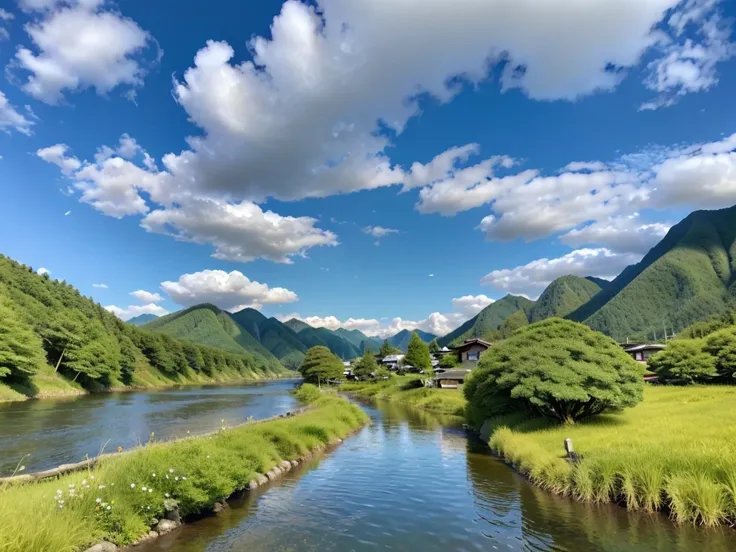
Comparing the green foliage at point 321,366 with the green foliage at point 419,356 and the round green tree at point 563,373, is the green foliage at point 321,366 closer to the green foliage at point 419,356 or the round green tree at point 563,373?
the green foliage at point 419,356

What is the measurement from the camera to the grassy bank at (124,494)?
9.41 metres

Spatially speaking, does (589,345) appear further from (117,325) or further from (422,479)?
(117,325)

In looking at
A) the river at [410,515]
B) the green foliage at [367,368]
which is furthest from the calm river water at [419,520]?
the green foliage at [367,368]

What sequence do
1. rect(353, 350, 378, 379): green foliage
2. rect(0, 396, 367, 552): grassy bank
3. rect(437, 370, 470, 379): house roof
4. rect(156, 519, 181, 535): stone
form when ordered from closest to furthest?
rect(0, 396, 367, 552): grassy bank → rect(156, 519, 181, 535): stone → rect(437, 370, 470, 379): house roof → rect(353, 350, 378, 379): green foliage

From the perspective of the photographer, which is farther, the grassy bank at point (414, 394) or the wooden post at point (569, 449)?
the grassy bank at point (414, 394)

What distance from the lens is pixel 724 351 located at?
49.0 meters

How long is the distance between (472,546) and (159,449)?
38.4ft

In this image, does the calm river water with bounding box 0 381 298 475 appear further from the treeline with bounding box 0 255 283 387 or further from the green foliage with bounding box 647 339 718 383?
the green foliage with bounding box 647 339 718 383

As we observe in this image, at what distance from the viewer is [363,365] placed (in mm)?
128750

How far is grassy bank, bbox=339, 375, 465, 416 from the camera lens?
59.0 meters

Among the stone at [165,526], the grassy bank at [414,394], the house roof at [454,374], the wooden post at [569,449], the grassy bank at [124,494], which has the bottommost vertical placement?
the grassy bank at [414,394]

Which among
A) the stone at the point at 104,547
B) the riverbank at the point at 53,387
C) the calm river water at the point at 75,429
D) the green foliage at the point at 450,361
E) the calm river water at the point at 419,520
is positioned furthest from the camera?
the green foliage at the point at 450,361

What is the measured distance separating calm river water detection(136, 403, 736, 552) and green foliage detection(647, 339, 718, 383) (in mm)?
42552

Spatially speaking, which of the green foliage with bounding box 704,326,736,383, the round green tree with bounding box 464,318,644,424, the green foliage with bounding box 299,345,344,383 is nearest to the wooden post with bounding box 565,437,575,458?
the round green tree with bounding box 464,318,644,424
